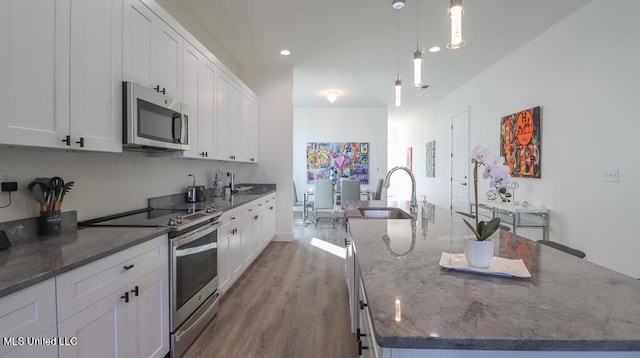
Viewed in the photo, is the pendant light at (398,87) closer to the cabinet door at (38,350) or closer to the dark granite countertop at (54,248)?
the dark granite countertop at (54,248)

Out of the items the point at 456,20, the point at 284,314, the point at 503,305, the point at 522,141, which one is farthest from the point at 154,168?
the point at 522,141

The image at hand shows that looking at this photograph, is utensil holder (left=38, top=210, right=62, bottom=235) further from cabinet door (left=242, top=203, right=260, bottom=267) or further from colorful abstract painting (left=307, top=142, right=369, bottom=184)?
colorful abstract painting (left=307, top=142, right=369, bottom=184)

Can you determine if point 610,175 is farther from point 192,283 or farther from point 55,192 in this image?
point 55,192

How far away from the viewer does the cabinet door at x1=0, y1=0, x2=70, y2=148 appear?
3.68 ft

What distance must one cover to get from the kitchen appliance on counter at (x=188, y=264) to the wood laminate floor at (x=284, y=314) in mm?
168

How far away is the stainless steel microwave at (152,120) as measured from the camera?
5.66ft

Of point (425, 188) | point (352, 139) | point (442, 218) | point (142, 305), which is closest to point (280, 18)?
point (442, 218)

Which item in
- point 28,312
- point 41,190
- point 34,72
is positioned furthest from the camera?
point 41,190

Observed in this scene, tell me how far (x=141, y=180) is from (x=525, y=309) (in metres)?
2.55

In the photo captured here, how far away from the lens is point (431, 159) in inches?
312

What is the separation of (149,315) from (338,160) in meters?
6.34

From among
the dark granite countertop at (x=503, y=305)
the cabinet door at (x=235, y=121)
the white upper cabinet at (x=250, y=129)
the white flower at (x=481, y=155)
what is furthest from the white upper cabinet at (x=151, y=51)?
the white flower at (x=481, y=155)

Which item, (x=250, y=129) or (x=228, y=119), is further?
(x=250, y=129)

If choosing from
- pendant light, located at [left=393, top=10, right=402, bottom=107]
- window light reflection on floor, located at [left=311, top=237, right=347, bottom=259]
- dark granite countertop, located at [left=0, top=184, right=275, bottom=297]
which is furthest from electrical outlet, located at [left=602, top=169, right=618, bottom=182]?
dark granite countertop, located at [left=0, top=184, right=275, bottom=297]
